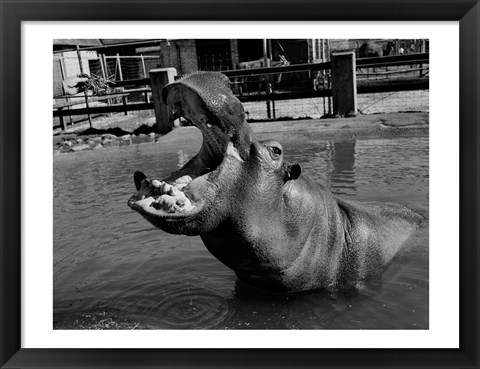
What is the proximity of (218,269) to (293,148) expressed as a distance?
3906 mm

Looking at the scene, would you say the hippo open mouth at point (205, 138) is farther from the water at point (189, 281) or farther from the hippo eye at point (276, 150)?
the water at point (189, 281)

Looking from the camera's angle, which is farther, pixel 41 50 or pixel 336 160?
pixel 336 160

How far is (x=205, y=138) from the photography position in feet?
9.36

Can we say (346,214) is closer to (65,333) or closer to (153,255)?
(153,255)

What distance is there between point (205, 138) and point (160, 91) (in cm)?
774

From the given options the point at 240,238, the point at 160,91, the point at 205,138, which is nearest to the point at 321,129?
the point at 160,91

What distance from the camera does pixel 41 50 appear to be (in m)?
3.37

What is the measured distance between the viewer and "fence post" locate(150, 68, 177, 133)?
10234mm

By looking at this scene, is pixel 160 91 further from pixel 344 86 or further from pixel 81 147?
pixel 344 86

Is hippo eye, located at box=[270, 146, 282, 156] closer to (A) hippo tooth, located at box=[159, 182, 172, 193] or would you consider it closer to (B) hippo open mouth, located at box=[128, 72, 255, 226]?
(B) hippo open mouth, located at box=[128, 72, 255, 226]

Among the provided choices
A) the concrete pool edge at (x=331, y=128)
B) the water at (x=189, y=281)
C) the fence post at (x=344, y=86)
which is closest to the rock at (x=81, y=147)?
the concrete pool edge at (x=331, y=128)

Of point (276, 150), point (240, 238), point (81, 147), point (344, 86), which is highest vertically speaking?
point (344, 86)

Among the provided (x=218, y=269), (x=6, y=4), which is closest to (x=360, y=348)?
(x=218, y=269)

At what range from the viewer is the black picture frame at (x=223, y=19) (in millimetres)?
3197
